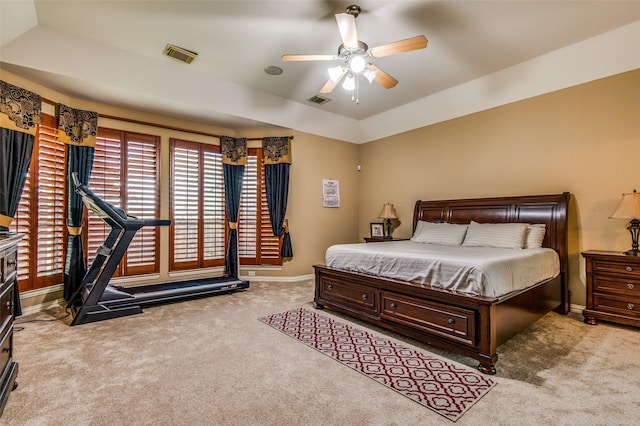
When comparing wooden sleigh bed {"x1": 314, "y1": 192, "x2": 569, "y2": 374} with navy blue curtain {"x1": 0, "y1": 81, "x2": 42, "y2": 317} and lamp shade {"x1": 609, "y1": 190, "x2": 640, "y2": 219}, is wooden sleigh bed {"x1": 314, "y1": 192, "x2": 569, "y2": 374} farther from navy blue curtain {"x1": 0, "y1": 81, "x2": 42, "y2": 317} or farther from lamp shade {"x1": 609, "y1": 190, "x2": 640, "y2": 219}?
navy blue curtain {"x1": 0, "y1": 81, "x2": 42, "y2": 317}

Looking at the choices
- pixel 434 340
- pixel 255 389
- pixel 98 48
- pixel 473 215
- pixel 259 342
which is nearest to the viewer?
pixel 255 389

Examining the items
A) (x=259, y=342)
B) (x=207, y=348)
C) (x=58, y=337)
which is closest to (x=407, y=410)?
(x=259, y=342)

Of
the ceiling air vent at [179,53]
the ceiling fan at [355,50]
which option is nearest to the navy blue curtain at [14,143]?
the ceiling air vent at [179,53]

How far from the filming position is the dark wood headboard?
375 cm

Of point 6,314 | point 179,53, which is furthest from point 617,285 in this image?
point 179,53

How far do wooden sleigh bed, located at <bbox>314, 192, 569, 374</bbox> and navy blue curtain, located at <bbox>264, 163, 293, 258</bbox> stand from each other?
1.78m

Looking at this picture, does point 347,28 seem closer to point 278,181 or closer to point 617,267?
point 278,181

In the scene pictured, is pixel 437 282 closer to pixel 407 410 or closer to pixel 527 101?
pixel 407 410

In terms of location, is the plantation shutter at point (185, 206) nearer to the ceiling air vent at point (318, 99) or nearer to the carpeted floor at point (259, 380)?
the carpeted floor at point (259, 380)

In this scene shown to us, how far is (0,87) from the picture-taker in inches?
128

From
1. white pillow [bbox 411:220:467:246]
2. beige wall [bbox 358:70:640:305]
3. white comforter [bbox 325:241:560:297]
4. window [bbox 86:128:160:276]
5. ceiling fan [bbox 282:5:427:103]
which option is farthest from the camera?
window [bbox 86:128:160:276]

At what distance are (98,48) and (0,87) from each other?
3.41ft

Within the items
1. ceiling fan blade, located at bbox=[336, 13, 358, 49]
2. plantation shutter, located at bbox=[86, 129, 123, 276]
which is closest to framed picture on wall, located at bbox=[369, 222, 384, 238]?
ceiling fan blade, located at bbox=[336, 13, 358, 49]

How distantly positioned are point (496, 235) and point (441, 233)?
0.73m
